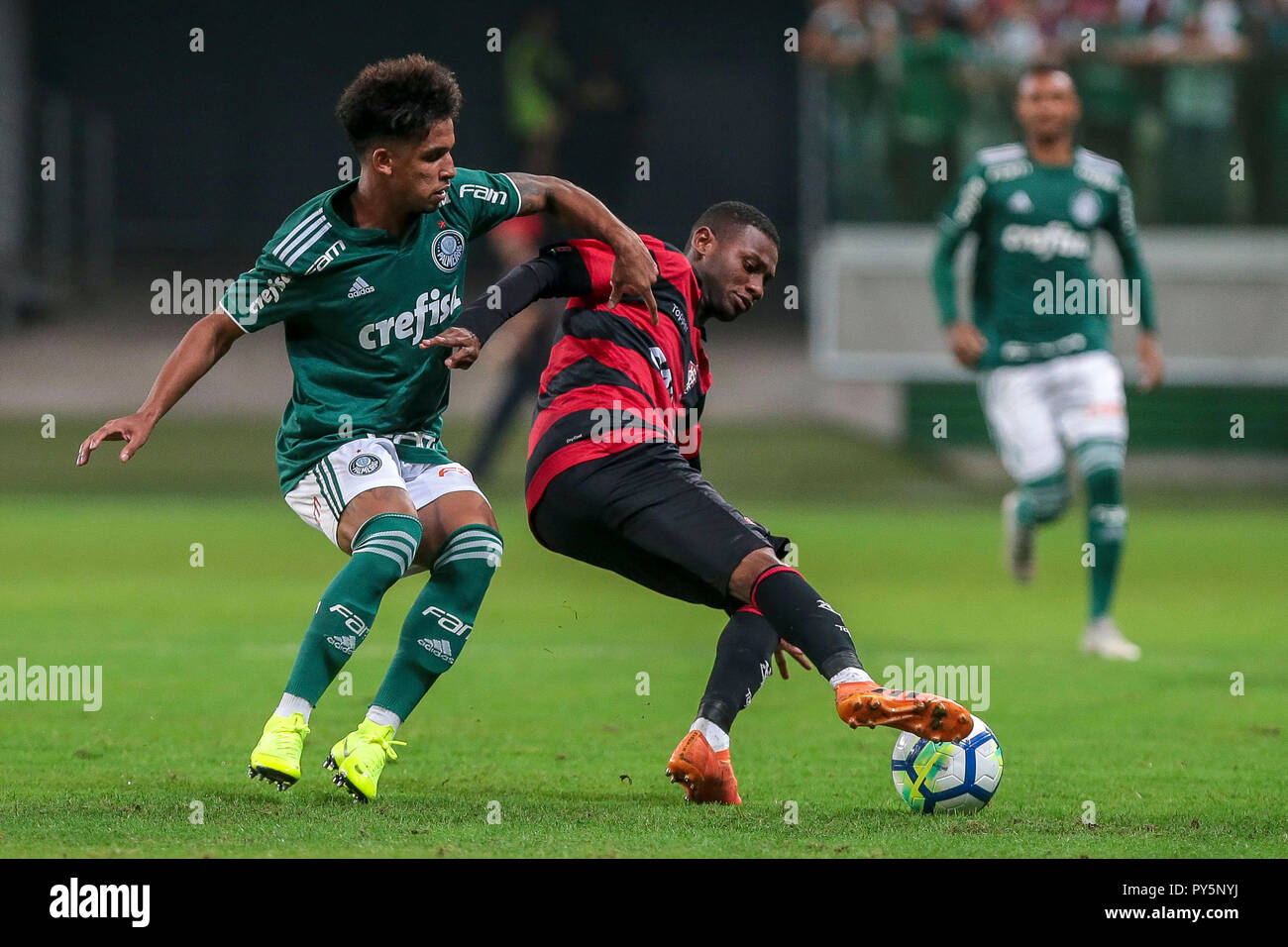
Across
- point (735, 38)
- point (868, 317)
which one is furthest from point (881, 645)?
point (735, 38)

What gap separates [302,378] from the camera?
5848mm

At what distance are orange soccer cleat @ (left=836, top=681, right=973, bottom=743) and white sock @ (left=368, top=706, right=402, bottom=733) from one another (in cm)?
141

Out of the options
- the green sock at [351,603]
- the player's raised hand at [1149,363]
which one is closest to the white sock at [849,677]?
the green sock at [351,603]

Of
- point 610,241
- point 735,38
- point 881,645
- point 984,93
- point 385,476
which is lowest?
point 881,645

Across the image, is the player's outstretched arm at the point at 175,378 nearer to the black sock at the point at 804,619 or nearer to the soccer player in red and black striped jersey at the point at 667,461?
the soccer player in red and black striped jersey at the point at 667,461

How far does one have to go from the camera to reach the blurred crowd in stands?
17812 mm

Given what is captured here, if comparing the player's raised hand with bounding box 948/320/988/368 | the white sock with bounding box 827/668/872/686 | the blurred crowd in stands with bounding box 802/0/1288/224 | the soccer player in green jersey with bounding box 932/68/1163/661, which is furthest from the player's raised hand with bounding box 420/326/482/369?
the blurred crowd in stands with bounding box 802/0/1288/224

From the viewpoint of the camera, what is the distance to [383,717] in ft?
18.5

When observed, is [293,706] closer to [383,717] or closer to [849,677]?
[383,717]

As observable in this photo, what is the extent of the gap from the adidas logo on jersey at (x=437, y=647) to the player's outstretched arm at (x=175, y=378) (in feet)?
3.26

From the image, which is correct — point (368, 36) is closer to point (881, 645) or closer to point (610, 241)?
point (881, 645)

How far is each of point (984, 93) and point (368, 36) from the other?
33.7 feet

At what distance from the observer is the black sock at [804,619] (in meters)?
5.21

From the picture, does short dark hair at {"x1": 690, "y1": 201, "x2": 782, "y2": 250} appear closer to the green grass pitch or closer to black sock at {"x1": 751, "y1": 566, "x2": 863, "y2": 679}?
black sock at {"x1": 751, "y1": 566, "x2": 863, "y2": 679}
